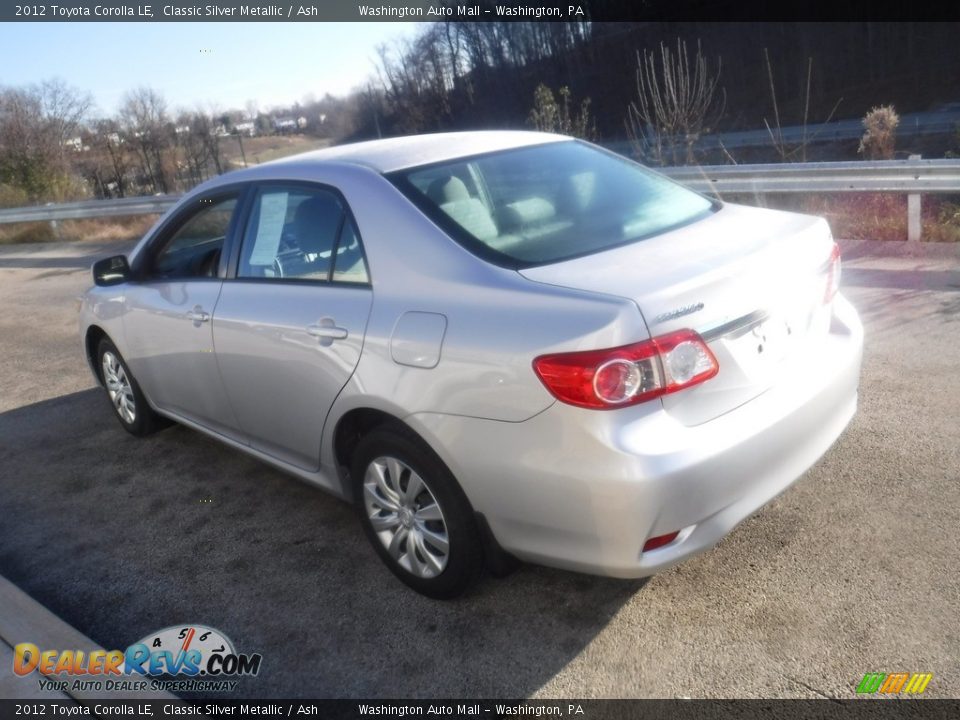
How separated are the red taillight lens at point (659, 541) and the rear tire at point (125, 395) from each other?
3.65m

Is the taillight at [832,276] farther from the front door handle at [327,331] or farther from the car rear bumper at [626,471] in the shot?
the front door handle at [327,331]

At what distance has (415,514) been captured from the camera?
320 cm

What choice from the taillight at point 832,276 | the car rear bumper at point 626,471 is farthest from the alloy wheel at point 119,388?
the taillight at point 832,276

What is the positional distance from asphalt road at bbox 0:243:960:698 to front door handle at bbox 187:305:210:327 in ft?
3.16

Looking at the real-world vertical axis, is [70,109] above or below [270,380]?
above

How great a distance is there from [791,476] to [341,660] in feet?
5.62

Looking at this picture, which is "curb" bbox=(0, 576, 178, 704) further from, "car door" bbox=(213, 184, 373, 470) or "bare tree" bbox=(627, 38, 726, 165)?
"bare tree" bbox=(627, 38, 726, 165)

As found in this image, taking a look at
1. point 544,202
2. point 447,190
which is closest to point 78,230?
point 447,190

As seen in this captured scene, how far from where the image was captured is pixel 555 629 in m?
3.05

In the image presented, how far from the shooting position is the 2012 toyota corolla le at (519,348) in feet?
8.46

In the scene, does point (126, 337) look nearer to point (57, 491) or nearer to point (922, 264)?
point (57, 491)

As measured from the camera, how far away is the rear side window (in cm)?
344

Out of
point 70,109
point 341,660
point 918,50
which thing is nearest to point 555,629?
point 341,660

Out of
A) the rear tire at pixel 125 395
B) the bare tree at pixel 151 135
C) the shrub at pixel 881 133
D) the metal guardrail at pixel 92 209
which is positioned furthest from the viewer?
the bare tree at pixel 151 135
